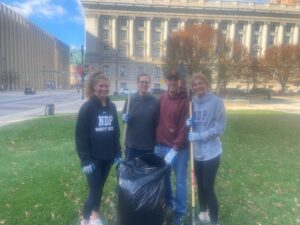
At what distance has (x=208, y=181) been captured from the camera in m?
3.75

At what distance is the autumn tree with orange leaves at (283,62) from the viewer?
55.7m

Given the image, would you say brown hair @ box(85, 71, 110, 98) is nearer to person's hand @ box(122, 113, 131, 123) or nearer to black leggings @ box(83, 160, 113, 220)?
person's hand @ box(122, 113, 131, 123)

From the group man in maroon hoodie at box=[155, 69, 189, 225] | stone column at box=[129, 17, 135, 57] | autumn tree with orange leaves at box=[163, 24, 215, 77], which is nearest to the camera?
man in maroon hoodie at box=[155, 69, 189, 225]

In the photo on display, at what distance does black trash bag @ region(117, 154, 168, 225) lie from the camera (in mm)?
3225

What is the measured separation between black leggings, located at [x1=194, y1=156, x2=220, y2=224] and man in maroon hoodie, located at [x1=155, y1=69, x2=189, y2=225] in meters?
0.19

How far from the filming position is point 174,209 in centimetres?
398

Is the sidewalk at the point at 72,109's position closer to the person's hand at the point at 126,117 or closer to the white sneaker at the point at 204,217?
the person's hand at the point at 126,117

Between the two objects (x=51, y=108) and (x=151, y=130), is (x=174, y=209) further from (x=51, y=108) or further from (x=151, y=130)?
(x=51, y=108)

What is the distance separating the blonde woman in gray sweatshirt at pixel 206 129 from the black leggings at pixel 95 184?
109cm

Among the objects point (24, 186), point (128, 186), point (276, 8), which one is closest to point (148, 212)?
point (128, 186)

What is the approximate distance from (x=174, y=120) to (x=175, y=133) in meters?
0.17

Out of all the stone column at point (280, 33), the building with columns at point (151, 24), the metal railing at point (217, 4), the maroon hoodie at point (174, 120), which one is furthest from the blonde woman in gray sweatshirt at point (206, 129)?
the stone column at point (280, 33)

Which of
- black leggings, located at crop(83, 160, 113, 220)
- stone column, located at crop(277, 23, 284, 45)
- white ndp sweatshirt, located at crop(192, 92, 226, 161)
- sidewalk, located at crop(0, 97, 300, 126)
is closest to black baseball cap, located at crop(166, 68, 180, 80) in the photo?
A: white ndp sweatshirt, located at crop(192, 92, 226, 161)

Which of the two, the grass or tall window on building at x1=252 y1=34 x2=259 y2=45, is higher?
tall window on building at x1=252 y1=34 x2=259 y2=45
